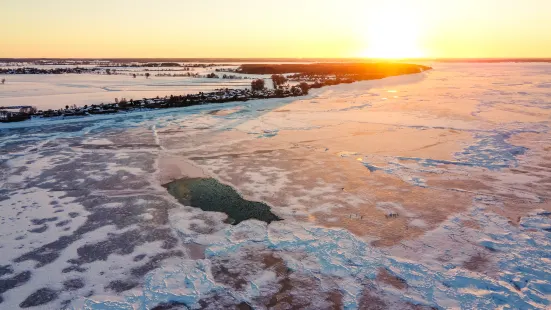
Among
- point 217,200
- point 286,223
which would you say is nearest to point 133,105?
point 217,200

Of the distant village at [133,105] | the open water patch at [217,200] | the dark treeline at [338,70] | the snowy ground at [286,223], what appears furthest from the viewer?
the dark treeline at [338,70]

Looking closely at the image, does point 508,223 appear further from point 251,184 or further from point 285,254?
point 251,184

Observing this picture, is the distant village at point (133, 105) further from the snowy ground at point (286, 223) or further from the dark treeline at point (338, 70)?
the dark treeline at point (338, 70)

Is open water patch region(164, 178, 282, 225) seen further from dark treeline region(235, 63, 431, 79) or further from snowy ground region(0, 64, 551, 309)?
dark treeline region(235, 63, 431, 79)

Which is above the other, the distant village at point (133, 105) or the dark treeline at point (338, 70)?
the dark treeline at point (338, 70)

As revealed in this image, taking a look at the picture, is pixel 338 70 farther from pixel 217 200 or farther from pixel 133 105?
pixel 217 200

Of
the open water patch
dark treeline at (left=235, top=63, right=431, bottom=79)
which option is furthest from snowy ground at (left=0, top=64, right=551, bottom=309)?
dark treeline at (left=235, top=63, right=431, bottom=79)

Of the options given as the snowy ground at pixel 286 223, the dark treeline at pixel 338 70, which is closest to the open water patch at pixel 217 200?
the snowy ground at pixel 286 223

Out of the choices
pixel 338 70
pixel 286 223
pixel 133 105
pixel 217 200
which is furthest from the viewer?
pixel 338 70

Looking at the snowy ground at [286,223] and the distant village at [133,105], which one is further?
the distant village at [133,105]
